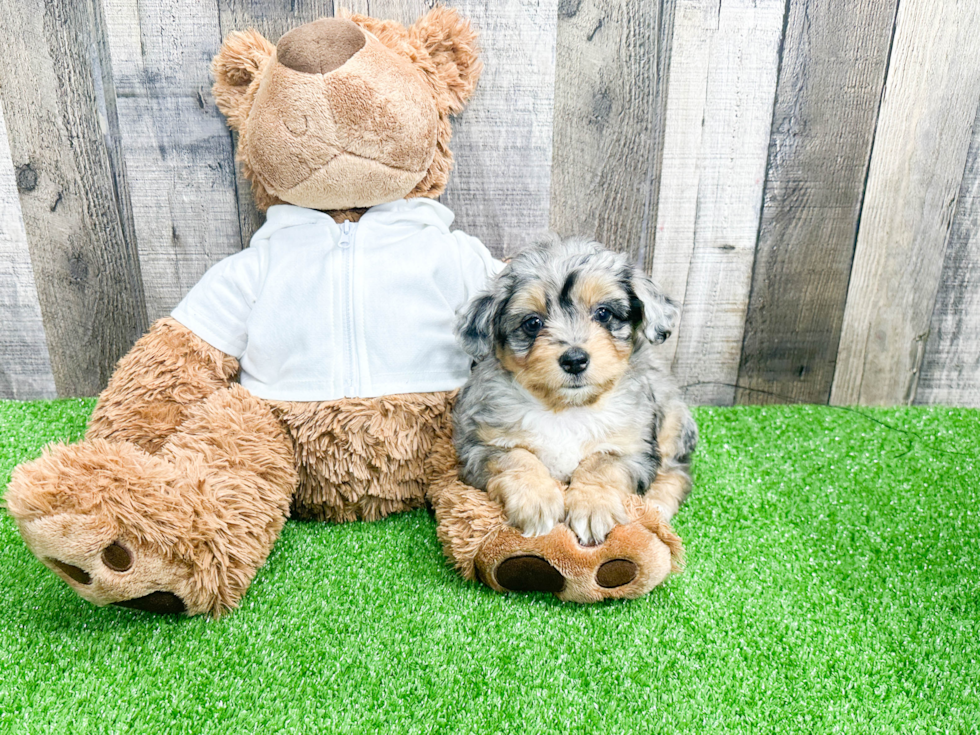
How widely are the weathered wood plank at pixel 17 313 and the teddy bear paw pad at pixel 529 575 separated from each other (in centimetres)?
245

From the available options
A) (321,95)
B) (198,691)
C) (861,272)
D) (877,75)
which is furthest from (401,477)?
(877,75)

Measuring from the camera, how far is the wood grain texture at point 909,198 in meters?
2.85

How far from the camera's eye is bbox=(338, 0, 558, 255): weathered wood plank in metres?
2.75

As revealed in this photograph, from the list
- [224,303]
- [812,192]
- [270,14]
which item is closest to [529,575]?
[224,303]

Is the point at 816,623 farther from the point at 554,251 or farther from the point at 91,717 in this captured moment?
the point at 91,717

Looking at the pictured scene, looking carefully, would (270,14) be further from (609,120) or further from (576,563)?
(576,563)

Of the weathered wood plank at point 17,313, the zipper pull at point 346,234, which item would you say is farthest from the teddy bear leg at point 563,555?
the weathered wood plank at point 17,313

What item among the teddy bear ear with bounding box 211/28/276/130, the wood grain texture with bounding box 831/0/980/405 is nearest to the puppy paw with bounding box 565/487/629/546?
the teddy bear ear with bounding box 211/28/276/130

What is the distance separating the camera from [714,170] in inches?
117

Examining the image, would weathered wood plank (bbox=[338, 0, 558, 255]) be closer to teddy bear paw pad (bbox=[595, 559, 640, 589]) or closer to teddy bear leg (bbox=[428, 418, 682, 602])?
teddy bear leg (bbox=[428, 418, 682, 602])

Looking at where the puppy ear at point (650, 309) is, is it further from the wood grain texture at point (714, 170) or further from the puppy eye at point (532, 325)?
the wood grain texture at point (714, 170)

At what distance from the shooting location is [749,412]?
3.29m

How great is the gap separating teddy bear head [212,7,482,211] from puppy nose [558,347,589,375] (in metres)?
0.88

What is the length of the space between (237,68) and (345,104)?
2.10 feet
